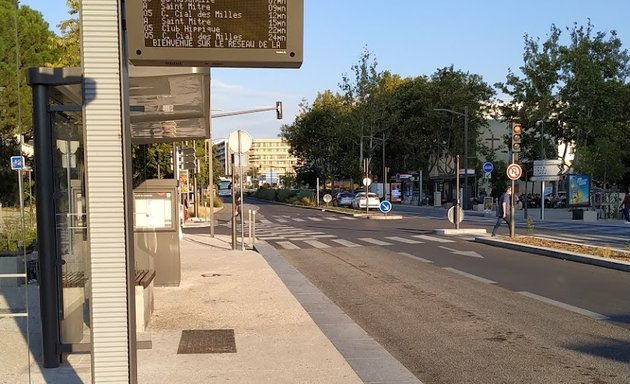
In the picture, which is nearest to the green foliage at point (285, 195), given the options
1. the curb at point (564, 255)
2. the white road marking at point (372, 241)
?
the white road marking at point (372, 241)

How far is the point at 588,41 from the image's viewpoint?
5047cm

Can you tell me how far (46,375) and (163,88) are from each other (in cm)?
322

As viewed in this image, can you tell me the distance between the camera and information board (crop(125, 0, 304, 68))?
394cm

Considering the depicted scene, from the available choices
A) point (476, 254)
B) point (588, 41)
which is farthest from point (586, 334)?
point (588, 41)

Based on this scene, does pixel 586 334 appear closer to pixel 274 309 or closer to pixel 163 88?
pixel 274 309

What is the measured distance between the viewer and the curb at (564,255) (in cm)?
1216

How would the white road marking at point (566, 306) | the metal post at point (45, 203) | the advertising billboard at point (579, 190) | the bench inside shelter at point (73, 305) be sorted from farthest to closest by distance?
1. the advertising billboard at point (579, 190)
2. the white road marking at point (566, 306)
3. the bench inside shelter at point (73, 305)
4. the metal post at point (45, 203)

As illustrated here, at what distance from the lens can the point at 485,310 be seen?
8391 millimetres

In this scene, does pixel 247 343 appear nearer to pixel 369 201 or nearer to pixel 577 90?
pixel 369 201

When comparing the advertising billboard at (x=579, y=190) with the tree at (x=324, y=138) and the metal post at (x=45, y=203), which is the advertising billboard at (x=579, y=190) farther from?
the metal post at (x=45, y=203)

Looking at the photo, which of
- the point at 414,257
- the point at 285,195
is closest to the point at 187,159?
the point at 414,257

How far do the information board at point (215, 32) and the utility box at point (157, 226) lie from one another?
5.52 m

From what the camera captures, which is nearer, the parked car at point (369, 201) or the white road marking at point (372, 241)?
the white road marking at point (372, 241)

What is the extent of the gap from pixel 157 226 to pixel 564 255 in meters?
9.91
